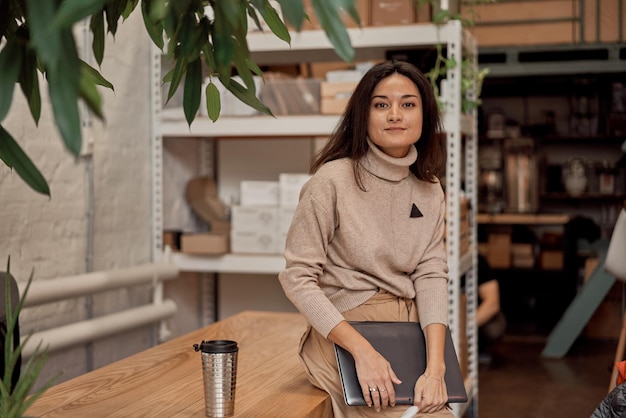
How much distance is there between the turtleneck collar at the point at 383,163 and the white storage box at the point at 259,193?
1966 mm

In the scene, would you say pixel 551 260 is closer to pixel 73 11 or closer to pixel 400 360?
pixel 400 360

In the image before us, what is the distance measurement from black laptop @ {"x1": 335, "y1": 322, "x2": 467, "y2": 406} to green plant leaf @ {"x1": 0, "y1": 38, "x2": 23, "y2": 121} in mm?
1191

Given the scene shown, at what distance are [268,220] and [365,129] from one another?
193cm

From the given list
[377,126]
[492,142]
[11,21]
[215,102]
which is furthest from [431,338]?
[492,142]

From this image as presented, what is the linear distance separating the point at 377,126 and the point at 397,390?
63 cm

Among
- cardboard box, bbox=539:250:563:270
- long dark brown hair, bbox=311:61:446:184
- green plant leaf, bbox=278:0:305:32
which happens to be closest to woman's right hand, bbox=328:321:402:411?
long dark brown hair, bbox=311:61:446:184

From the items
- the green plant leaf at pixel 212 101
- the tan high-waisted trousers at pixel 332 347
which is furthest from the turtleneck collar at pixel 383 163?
the green plant leaf at pixel 212 101

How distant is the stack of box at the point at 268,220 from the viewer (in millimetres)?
3973

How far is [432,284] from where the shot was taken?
6.96 ft

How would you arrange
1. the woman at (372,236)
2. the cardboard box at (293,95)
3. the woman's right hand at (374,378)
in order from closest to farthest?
the woman's right hand at (374,378) < the woman at (372,236) < the cardboard box at (293,95)

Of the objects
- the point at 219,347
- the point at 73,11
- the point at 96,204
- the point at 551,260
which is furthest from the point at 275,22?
the point at 551,260

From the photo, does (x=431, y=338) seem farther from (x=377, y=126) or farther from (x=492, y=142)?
(x=492, y=142)

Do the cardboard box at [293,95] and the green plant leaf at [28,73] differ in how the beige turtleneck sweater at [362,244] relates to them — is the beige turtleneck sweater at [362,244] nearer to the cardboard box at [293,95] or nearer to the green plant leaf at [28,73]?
the green plant leaf at [28,73]

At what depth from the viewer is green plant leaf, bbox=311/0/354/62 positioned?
0.88 metres
